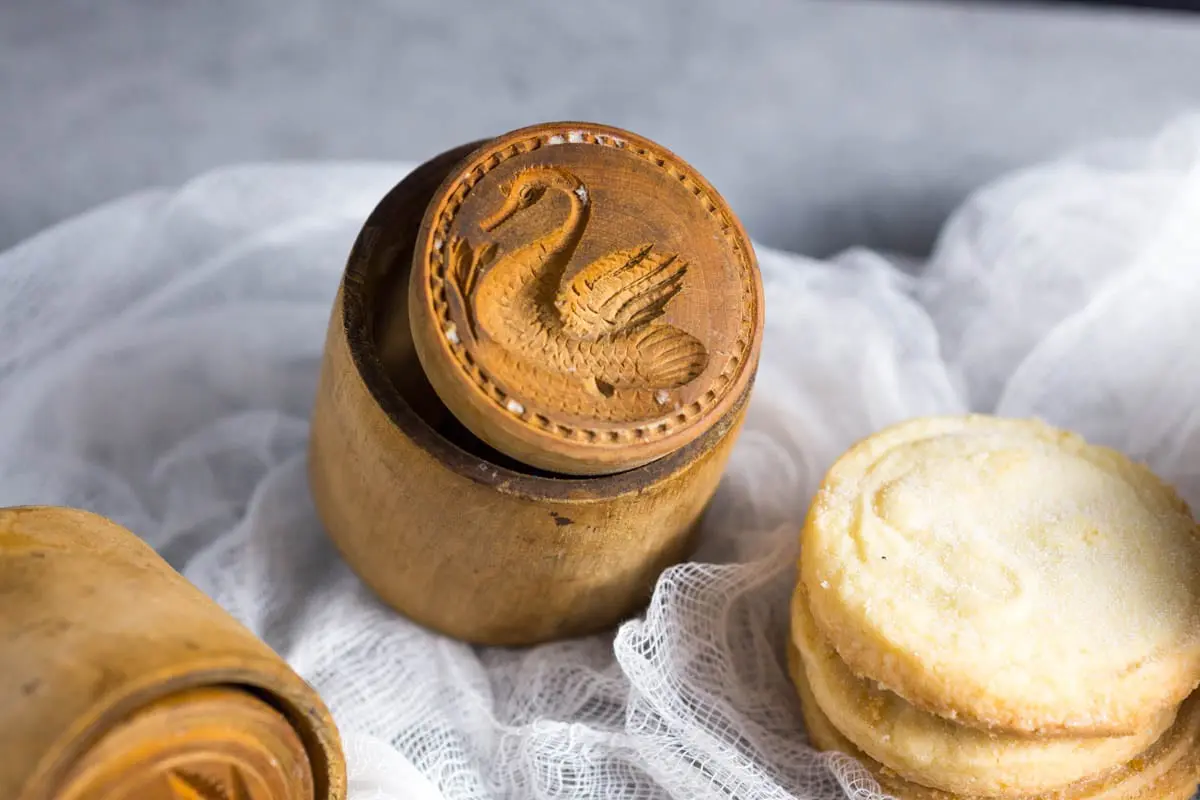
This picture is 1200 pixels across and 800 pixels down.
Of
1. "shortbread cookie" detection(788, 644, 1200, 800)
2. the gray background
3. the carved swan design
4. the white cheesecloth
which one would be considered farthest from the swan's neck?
the gray background

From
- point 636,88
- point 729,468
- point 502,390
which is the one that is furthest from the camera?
point 636,88

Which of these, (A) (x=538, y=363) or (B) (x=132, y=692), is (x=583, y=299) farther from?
(B) (x=132, y=692)

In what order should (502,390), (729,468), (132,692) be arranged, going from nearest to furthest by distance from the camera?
(132,692) < (502,390) < (729,468)

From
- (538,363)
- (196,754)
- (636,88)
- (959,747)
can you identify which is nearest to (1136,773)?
(959,747)

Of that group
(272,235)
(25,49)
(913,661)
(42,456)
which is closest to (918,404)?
(913,661)

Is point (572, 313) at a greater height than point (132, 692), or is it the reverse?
point (572, 313)

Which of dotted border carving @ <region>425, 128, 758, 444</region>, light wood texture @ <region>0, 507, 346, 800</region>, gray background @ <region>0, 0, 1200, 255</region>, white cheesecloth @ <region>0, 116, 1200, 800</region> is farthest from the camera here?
gray background @ <region>0, 0, 1200, 255</region>

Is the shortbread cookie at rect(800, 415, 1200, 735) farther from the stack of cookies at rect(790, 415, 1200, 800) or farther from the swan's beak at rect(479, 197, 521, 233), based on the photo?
the swan's beak at rect(479, 197, 521, 233)

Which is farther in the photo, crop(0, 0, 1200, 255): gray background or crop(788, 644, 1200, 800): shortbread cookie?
crop(0, 0, 1200, 255): gray background
